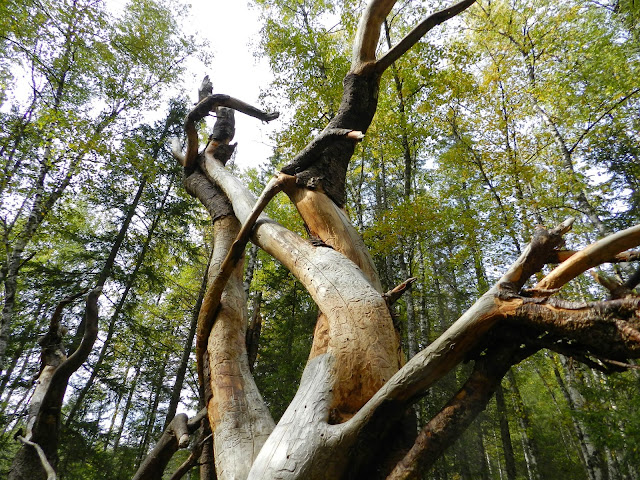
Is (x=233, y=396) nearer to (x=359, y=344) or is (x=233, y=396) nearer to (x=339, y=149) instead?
(x=359, y=344)

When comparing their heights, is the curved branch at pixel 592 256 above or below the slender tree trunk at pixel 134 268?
below

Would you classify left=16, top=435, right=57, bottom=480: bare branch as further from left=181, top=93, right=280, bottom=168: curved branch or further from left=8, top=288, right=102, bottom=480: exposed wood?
left=181, top=93, right=280, bottom=168: curved branch

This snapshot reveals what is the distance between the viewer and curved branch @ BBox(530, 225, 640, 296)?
1005mm

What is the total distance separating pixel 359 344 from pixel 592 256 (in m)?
0.88

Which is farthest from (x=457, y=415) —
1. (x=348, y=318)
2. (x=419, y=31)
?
(x=419, y=31)

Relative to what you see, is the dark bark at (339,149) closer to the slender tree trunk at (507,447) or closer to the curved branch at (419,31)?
the curved branch at (419,31)

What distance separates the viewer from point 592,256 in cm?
107

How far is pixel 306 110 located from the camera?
33.6 ft

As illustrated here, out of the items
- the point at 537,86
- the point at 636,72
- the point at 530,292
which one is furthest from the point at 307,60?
the point at 530,292

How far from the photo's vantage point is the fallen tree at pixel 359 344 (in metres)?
1.00

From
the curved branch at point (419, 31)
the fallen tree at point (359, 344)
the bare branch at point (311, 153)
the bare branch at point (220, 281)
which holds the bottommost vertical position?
the fallen tree at point (359, 344)

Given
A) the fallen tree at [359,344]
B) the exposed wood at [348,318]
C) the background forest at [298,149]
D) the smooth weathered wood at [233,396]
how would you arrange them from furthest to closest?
the background forest at [298,149], the smooth weathered wood at [233,396], the exposed wood at [348,318], the fallen tree at [359,344]

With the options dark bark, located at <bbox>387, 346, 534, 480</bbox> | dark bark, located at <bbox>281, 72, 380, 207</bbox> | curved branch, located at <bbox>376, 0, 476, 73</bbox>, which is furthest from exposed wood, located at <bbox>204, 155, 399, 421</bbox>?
curved branch, located at <bbox>376, 0, 476, 73</bbox>

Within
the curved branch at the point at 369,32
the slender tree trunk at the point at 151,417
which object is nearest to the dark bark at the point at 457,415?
the curved branch at the point at 369,32
